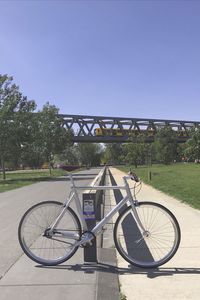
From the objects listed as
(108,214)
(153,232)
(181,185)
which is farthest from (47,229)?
(181,185)

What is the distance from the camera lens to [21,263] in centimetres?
720

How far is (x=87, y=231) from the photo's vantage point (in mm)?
6754

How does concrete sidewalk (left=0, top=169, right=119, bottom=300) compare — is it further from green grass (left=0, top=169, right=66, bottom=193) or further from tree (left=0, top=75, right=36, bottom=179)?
tree (left=0, top=75, right=36, bottom=179)

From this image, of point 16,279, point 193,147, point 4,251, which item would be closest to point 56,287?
point 16,279

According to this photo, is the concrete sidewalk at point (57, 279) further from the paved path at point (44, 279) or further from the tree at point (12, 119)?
the tree at point (12, 119)

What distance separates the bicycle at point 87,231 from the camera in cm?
664

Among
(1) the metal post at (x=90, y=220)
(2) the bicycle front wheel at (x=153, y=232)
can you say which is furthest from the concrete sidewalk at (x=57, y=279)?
(2) the bicycle front wheel at (x=153, y=232)

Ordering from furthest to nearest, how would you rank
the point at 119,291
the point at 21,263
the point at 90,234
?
the point at 21,263 → the point at 90,234 → the point at 119,291

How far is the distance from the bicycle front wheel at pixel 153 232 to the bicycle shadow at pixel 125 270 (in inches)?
4.5

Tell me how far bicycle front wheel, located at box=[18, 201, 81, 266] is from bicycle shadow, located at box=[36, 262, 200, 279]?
17cm

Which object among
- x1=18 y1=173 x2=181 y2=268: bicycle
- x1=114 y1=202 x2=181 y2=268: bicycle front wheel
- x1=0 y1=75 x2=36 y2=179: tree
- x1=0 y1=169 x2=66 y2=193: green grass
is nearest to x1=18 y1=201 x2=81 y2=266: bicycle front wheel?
x1=18 y1=173 x2=181 y2=268: bicycle

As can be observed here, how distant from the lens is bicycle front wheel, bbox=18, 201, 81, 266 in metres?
6.82

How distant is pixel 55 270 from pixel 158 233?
154cm

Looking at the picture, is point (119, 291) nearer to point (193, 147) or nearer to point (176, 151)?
point (193, 147)
